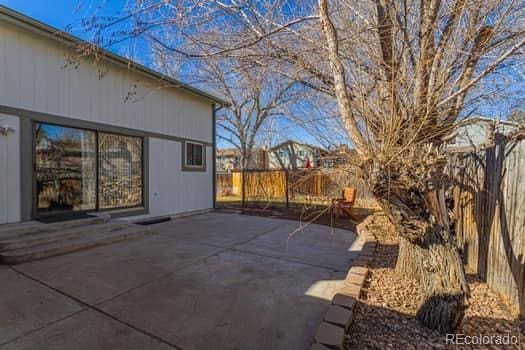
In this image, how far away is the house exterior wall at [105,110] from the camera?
467cm

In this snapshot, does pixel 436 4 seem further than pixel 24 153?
No

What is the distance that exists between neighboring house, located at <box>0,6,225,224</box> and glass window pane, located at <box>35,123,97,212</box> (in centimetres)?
2

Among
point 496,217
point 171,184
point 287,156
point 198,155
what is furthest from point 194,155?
point 287,156

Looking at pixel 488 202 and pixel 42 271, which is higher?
pixel 488 202

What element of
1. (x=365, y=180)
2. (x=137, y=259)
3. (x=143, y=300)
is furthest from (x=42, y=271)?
(x=365, y=180)

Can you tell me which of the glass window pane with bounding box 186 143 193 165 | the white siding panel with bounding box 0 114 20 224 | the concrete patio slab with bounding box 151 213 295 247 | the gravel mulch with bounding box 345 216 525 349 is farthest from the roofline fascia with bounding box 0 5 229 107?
the gravel mulch with bounding box 345 216 525 349

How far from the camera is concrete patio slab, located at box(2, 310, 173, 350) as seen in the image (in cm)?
Answer: 198

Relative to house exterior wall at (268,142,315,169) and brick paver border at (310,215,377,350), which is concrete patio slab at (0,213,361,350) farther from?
house exterior wall at (268,142,315,169)

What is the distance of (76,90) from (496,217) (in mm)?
7370

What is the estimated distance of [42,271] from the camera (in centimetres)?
340

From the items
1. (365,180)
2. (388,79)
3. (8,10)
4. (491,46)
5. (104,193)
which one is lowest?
(104,193)

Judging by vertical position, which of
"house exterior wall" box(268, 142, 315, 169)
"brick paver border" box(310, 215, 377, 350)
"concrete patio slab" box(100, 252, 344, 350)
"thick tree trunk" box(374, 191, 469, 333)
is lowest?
"concrete patio slab" box(100, 252, 344, 350)

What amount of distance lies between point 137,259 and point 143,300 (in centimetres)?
140

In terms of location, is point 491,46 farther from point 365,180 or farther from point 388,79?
point 365,180
